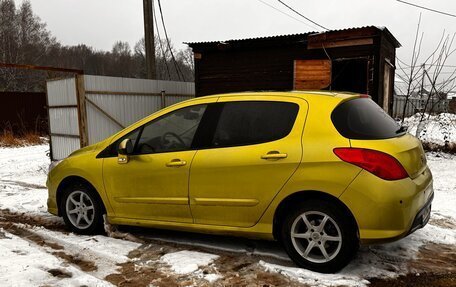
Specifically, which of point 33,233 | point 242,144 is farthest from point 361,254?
point 33,233

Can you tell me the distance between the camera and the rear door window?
3457mm

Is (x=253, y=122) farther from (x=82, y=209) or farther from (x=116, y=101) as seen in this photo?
(x=116, y=101)

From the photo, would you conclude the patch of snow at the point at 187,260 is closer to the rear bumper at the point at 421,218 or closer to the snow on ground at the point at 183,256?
the snow on ground at the point at 183,256

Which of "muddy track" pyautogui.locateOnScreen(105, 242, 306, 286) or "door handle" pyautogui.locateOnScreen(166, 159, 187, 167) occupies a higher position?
"door handle" pyautogui.locateOnScreen(166, 159, 187, 167)

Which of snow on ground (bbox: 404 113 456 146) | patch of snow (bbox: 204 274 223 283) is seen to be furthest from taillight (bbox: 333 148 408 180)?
snow on ground (bbox: 404 113 456 146)

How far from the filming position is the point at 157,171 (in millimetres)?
3930

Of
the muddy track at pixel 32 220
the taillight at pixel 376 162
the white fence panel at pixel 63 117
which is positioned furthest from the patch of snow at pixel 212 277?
the white fence panel at pixel 63 117

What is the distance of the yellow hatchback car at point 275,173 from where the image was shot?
9.98 feet

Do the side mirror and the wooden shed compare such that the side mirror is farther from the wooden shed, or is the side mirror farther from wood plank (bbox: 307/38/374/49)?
wood plank (bbox: 307/38/374/49)

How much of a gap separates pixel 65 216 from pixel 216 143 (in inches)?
86.3

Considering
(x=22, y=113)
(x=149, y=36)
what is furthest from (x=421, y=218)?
(x=22, y=113)

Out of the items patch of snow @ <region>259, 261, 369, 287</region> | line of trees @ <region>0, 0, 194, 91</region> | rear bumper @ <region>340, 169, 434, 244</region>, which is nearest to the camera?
rear bumper @ <region>340, 169, 434, 244</region>

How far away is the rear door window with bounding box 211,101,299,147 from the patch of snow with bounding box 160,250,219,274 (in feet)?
3.53

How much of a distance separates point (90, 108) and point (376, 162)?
8262 mm
